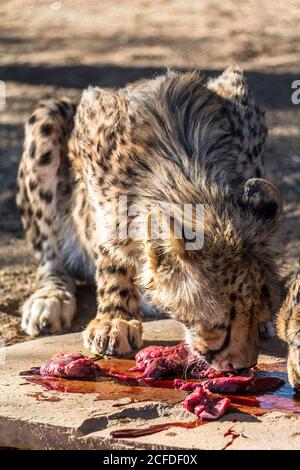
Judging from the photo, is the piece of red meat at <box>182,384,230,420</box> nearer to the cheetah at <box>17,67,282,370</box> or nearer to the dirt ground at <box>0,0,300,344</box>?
the cheetah at <box>17,67,282,370</box>

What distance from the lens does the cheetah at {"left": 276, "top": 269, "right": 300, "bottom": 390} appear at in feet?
13.9

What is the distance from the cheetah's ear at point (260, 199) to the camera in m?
4.55

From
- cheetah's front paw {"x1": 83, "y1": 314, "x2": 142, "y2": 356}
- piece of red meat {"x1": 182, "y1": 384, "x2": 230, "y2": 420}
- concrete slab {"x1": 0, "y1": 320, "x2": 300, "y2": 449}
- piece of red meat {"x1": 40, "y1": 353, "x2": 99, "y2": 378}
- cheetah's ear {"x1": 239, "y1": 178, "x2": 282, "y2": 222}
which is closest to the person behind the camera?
concrete slab {"x1": 0, "y1": 320, "x2": 300, "y2": 449}

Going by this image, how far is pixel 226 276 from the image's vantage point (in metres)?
4.34

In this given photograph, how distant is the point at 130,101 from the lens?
17.7 ft

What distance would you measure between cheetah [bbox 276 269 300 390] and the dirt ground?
2504 millimetres

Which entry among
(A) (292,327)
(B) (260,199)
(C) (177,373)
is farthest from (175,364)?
(B) (260,199)

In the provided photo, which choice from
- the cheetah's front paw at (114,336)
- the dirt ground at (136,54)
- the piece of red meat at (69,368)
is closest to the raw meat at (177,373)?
the piece of red meat at (69,368)

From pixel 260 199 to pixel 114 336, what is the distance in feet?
3.21

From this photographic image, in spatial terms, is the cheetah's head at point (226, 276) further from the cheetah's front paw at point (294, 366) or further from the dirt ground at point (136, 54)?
the dirt ground at point (136, 54)

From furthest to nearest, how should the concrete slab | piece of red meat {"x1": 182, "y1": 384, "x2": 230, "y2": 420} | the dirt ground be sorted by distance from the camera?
the dirt ground, piece of red meat {"x1": 182, "y1": 384, "x2": 230, "y2": 420}, the concrete slab

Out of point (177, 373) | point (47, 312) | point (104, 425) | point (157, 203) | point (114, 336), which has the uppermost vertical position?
point (157, 203)

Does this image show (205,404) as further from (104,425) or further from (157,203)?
(157,203)

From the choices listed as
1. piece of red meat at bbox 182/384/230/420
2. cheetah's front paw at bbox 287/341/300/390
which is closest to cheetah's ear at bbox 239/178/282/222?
cheetah's front paw at bbox 287/341/300/390
